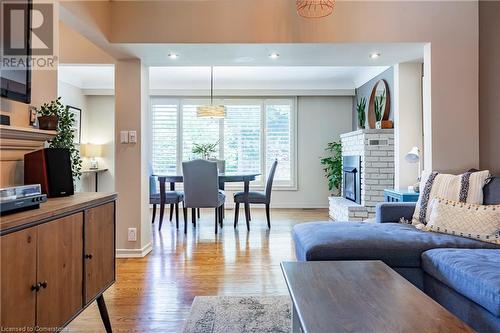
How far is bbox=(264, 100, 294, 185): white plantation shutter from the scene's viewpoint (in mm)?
6613

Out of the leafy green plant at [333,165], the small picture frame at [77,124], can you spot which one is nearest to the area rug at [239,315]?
the leafy green plant at [333,165]

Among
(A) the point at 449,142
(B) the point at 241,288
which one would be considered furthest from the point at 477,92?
(B) the point at 241,288

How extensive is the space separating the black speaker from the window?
189 inches

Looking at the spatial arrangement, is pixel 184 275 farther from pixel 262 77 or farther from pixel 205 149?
pixel 262 77

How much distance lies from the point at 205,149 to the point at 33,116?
4276 mm

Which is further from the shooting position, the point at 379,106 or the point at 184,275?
the point at 379,106

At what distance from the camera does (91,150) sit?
6.12 metres

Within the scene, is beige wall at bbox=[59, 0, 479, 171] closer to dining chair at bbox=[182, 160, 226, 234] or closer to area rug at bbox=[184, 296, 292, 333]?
dining chair at bbox=[182, 160, 226, 234]

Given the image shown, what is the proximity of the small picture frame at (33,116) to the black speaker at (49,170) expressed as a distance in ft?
0.72

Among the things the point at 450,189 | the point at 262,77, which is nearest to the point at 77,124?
the point at 262,77

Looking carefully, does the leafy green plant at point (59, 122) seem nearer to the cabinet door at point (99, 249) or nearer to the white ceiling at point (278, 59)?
the cabinet door at point (99, 249)

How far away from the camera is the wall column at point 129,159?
3.46m

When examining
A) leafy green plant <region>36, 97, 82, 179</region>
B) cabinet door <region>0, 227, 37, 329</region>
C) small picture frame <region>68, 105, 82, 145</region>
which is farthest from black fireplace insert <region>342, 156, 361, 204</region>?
small picture frame <region>68, 105, 82, 145</region>

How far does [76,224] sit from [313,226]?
5.67ft
